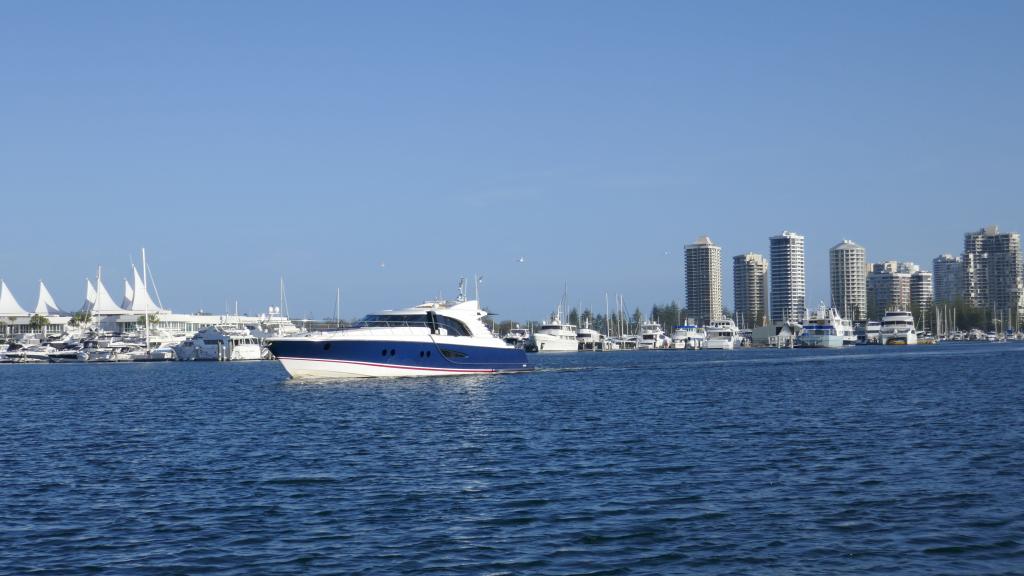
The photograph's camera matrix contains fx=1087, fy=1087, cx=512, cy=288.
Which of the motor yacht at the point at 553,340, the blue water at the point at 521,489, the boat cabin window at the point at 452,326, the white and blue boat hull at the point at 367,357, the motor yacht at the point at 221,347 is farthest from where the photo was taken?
the motor yacht at the point at 553,340

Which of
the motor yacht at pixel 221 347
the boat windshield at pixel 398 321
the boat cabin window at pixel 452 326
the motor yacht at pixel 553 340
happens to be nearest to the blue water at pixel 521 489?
the boat windshield at pixel 398 321

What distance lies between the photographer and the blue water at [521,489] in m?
18.2

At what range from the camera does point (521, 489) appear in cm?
2545

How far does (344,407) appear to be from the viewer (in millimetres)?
49875

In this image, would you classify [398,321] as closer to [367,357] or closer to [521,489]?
[367,357]

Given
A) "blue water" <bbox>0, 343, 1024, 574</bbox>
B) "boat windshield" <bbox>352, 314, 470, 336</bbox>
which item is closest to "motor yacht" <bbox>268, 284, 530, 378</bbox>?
"boat windshield" <bbox>352, 314, 470, 336</bbox>

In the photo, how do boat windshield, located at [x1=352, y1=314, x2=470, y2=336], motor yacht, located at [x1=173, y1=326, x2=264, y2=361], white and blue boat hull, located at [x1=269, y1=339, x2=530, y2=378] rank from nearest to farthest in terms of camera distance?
white and blue boat hull, located at [x1=269, y1=339, x2=530, y2=378], boat windshield, located at [x1=352, y1=314, x2=470, y2=336], motor yacht, located at [x1=173, y1=326, x2=264, y2=361]

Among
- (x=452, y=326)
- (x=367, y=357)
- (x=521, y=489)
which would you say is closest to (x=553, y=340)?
(x=452, y=326)

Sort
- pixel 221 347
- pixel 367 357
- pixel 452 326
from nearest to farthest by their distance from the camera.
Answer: pixel 367 357, pixel 452 326, pixel 221 347

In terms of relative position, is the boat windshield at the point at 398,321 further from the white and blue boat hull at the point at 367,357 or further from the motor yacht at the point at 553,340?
the motor yacht at the point at 553,340

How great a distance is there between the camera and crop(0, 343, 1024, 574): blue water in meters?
18.2

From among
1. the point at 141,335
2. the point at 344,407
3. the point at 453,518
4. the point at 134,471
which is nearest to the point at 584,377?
the point at 344,407

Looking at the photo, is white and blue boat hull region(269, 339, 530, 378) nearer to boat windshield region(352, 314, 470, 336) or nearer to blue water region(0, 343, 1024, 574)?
boat windshield region(352, 314, 470, 336)

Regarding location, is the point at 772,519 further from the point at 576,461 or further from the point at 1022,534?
the point at 576,461
